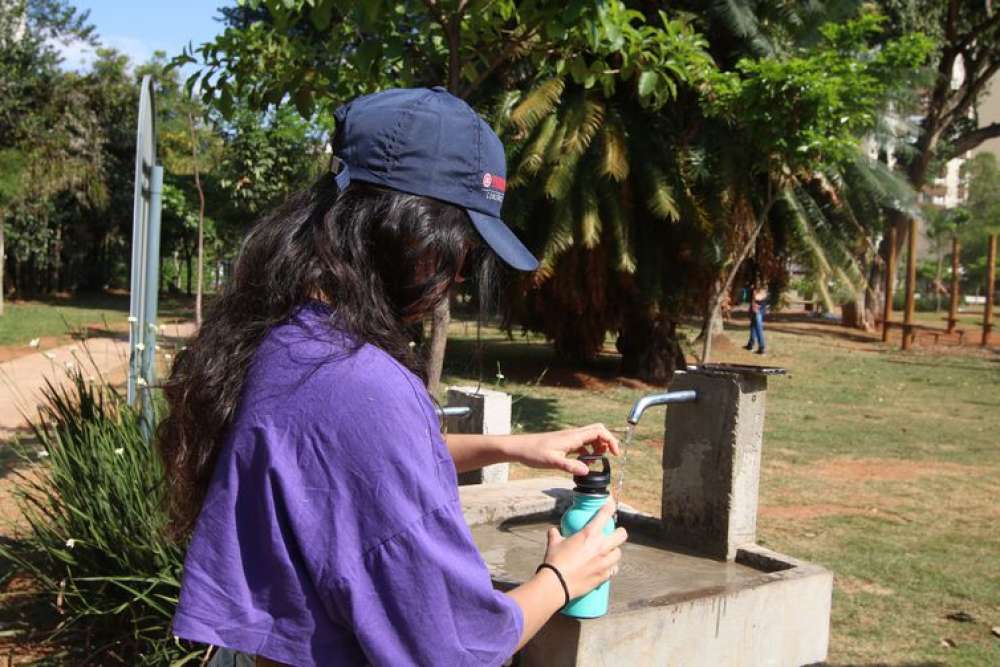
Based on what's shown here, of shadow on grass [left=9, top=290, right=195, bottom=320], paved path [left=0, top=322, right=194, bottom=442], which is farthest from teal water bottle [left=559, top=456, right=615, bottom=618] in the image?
shadow on grass [left=9, top=290, right=195, bottom=320]

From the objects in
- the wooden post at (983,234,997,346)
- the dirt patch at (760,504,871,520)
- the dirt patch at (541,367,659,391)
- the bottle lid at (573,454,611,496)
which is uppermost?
the wooden post at (983,234,997,346)

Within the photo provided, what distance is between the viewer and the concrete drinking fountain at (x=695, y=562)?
9.08 feet

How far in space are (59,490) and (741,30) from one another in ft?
31.6

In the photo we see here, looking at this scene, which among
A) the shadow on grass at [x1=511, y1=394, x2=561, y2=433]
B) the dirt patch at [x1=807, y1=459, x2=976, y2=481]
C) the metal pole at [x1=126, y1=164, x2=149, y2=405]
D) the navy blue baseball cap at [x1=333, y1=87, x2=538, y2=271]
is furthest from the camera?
the shadow on grass at [x1=511, y1=394, x2=561, y2=433]

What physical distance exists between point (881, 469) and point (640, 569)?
570 cm

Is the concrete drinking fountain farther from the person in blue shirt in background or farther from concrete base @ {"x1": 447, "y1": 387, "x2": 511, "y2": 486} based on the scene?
the person in blue shirt in background

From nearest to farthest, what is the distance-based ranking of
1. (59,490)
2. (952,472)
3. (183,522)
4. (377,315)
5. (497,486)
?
(377,315), (183,522), (59,490), (497,486), (952,472)

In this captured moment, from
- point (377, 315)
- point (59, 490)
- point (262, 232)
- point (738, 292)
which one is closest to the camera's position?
point (377, 315)

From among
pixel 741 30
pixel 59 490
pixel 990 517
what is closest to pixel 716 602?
pixel 59 490

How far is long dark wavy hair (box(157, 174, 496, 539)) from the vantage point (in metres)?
1.38

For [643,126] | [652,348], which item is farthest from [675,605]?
[652,348]

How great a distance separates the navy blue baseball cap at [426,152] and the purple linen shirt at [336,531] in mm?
240

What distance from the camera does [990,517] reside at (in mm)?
6859

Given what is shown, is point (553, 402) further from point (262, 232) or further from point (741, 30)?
point (262, 232)
